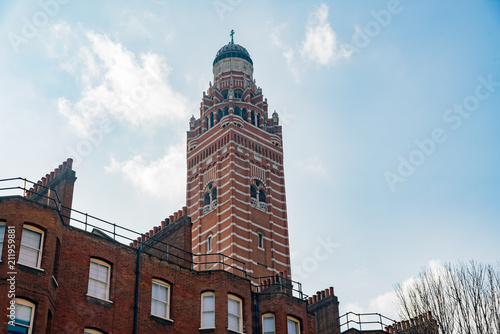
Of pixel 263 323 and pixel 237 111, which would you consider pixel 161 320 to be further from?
pixel 237 111

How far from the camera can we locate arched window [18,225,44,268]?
2839 cm

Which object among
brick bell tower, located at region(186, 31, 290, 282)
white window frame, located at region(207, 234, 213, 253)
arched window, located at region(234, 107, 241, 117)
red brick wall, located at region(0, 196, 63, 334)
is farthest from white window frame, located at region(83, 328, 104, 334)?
arched window, located at region(234, 107, 241, 117)

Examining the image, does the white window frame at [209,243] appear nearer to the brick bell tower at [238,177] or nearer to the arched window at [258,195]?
the brick bell tower at [238,177]

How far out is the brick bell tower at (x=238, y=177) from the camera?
83.6m

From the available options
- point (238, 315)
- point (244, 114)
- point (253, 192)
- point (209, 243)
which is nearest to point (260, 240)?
point (209, 243)

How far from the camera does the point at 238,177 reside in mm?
87812

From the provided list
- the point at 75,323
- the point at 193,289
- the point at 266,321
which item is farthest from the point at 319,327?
the point at 75,323

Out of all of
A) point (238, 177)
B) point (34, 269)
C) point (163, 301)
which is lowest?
point (34, 269)

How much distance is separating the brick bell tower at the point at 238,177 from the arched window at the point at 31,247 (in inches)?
1924

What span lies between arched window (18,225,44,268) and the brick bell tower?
160ft

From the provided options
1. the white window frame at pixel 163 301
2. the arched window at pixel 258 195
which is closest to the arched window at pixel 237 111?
the arched window at pixel 258 195

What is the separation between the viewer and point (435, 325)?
119 ft

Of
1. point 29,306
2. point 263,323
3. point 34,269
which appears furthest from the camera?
point 263,323

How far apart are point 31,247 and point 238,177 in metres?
59.6
